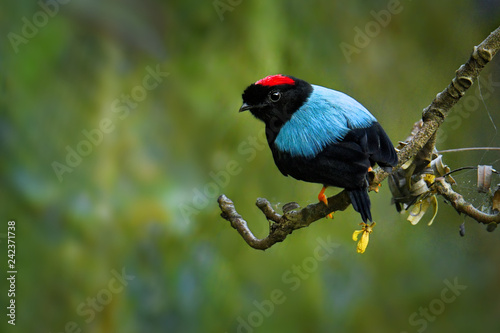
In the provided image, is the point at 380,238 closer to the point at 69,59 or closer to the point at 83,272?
the point at 83,272

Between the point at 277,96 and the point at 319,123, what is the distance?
14 cm

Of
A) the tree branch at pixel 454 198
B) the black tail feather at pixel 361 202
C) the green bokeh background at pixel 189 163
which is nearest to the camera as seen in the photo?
the black tail feather at pixel 361 202

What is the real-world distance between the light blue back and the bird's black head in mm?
20

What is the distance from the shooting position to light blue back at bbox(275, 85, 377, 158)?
119 cm

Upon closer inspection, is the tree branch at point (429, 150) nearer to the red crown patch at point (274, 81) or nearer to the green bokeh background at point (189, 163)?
the red crown patch at point (274, 81)

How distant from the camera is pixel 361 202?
1.10m

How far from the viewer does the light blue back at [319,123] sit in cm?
Result: 119

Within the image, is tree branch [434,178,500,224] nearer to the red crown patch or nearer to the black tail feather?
the black tail feather

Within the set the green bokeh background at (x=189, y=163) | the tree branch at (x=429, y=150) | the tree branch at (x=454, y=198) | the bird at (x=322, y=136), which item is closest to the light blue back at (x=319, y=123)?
the bird at (x=322, y=136)

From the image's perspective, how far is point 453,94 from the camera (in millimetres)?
1135

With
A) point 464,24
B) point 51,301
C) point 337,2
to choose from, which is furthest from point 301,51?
point 51,301

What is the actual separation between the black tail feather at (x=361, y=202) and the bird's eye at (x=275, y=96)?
0.31m

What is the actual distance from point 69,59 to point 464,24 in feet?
6.05

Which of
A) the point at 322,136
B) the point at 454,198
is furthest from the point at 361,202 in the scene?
the point at 454,198
